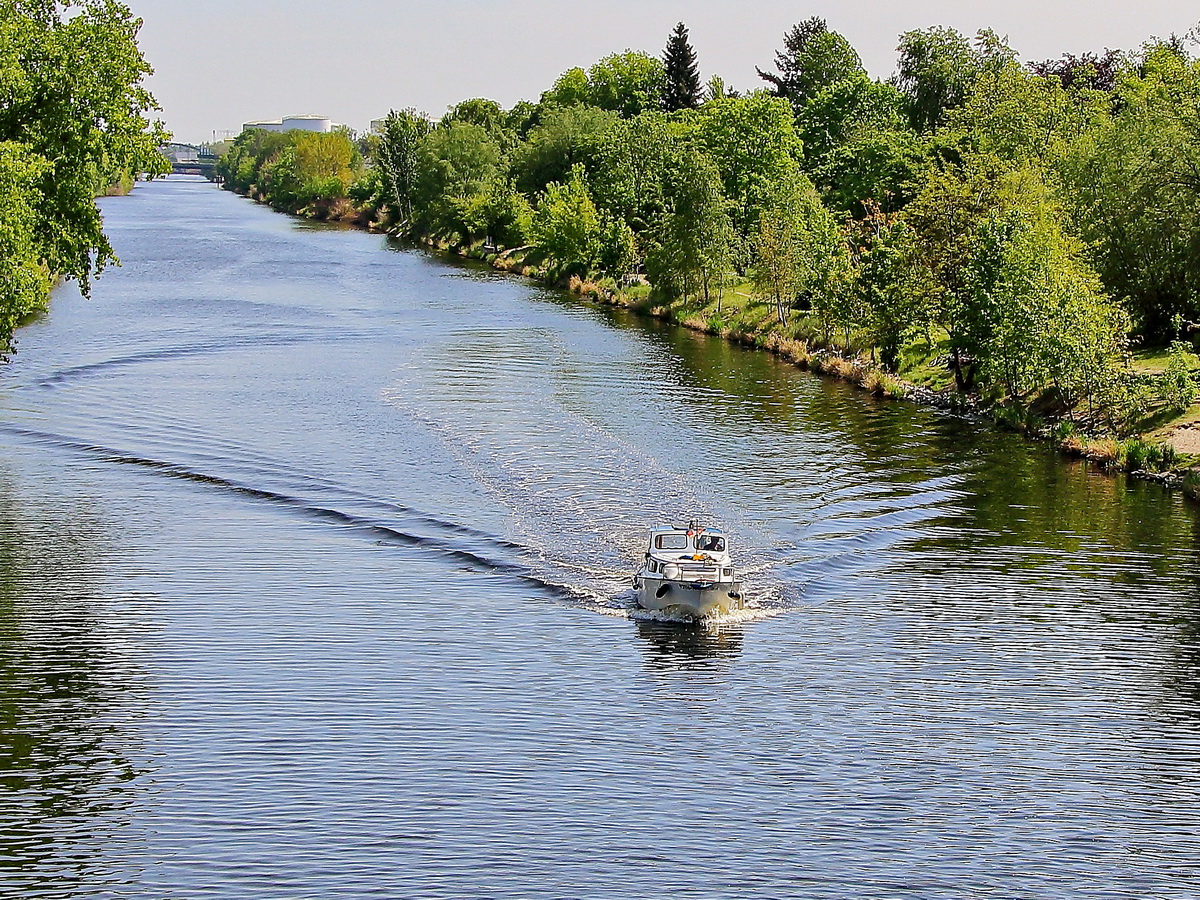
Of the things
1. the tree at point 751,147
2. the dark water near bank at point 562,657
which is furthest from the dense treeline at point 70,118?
the tree at point 751,147

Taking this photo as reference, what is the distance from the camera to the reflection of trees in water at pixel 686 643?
108 ft

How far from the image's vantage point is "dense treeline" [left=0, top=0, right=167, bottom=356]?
47.6 meters

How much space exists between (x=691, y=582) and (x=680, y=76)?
12863 centimetres

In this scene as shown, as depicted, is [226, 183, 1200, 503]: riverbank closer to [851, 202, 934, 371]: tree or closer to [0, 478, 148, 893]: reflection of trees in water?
[851, 202, 934, 371]: tree

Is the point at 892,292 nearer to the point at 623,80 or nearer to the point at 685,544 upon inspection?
the point at 685,544

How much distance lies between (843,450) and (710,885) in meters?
33.1

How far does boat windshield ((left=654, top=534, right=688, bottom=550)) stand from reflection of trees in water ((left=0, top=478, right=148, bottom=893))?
537 inches

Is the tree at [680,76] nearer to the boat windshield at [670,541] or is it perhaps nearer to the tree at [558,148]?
the tree at [558,148]

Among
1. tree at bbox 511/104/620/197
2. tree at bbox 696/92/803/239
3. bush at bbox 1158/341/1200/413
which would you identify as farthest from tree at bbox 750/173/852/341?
tree at bbox 511/104/620/197

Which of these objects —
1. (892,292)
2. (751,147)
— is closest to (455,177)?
(751,147)

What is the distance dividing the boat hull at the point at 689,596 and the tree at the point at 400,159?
13761cm

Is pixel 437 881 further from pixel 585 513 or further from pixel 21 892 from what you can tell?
pixel 585 513

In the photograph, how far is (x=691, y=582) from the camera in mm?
35031

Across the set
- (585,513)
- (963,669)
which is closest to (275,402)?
(585,513)
